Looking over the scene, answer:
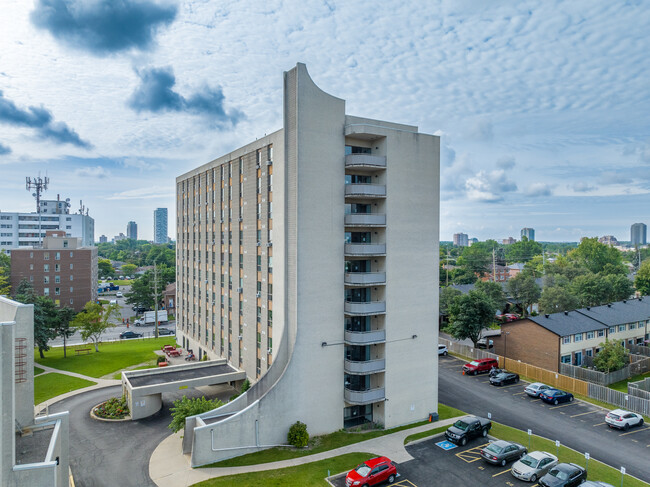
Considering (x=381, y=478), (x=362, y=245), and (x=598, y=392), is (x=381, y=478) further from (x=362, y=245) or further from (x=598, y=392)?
(x=598, y=392)

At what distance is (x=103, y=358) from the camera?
183ft

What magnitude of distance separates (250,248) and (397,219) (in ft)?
47.3

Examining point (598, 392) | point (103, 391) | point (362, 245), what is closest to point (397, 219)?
point (362, 245)

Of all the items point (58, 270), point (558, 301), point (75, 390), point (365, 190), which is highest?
point (365, 190)

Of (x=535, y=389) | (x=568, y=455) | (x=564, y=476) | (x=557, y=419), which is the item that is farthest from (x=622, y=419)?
(x=564, y=476)

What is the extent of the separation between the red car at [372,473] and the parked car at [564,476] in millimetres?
9162

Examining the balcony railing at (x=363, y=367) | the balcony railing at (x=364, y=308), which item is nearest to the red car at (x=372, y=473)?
the balcony railing at (x=363, y=367)

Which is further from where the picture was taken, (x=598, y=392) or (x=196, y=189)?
(x=196, y=189)

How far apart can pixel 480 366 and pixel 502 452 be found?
71.7 ft

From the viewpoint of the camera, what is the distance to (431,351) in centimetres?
3688

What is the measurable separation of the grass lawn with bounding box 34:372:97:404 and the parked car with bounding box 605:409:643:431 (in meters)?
50.1

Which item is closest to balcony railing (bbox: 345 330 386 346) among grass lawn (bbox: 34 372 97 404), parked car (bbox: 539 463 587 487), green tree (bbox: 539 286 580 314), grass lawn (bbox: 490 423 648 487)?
grass lawn (bbox: 490 423 648 487)

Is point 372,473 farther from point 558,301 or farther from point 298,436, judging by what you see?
point 558,301

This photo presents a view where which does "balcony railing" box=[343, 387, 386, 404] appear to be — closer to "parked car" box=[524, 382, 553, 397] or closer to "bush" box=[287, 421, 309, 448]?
"bush" box=[287, 421, 309, 448]
